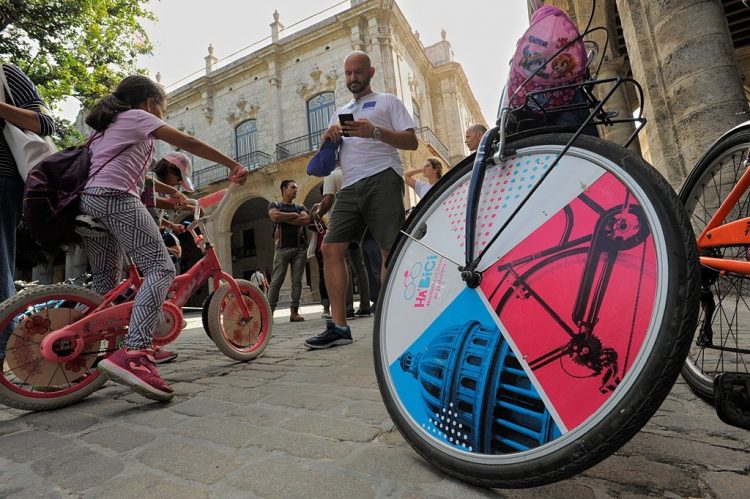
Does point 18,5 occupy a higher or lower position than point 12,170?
higher

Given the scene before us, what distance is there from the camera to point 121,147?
6.93ft

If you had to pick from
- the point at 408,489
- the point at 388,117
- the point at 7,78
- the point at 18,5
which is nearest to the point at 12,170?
the point at 7,78

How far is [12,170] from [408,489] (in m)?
2.86

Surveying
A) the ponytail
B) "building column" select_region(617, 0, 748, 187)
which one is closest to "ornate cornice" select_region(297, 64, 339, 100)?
"building column" select_region(617, 0, 748, 187)

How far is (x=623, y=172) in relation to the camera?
0.84 metres

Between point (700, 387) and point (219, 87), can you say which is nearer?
point (700, 387)

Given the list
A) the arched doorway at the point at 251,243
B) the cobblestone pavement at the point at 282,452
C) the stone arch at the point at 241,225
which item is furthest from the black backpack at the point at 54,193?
the arched doorway at the point at 251,243

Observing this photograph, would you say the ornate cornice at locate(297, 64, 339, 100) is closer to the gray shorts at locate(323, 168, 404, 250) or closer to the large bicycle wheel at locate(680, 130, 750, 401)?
the gray shorts at locate(323, 168, 404, 250)

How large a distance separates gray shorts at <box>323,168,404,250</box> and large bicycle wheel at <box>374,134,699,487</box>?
181cm

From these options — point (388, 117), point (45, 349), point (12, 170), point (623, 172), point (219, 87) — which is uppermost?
point (219, 87)

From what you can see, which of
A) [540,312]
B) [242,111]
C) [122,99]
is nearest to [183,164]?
[122,99]

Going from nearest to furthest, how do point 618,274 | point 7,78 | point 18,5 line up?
point 618,274
point 7,78
point 18,5

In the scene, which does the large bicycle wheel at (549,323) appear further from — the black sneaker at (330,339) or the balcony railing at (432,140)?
the balcony railing at (432,140)

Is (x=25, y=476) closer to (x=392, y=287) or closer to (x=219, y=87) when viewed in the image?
(x=392, y=287)
